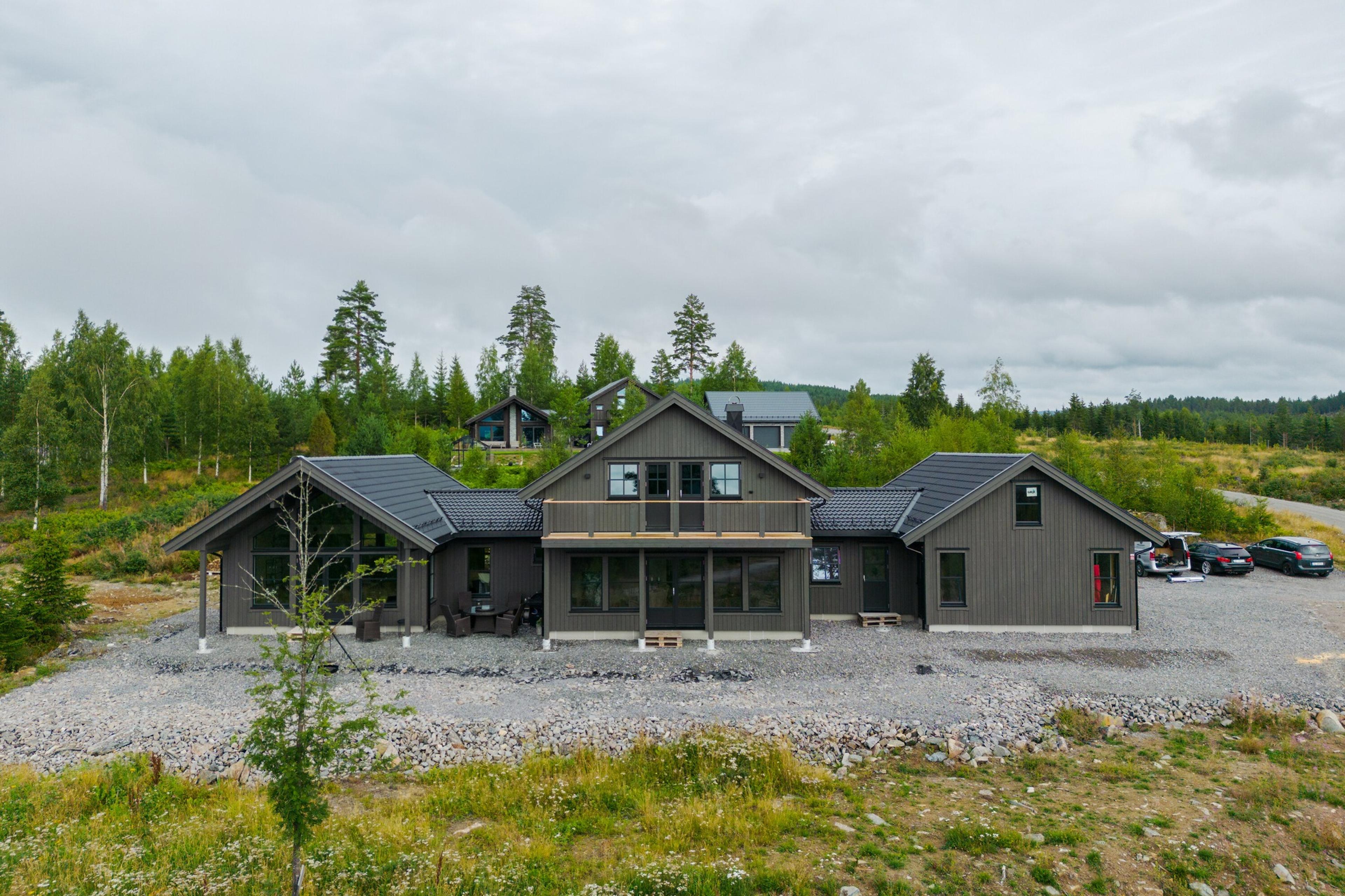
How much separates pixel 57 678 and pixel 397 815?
395 inches

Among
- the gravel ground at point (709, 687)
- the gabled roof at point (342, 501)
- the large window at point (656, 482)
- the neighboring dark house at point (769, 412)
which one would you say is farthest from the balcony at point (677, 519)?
the neighboring dark house at point (769, 412)

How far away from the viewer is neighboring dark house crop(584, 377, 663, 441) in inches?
1698

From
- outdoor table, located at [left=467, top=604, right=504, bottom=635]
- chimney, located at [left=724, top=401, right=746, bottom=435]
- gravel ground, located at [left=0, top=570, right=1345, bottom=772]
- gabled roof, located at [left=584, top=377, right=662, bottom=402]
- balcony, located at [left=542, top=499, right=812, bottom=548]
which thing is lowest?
gravel ground, located at [left=0, top=570, right=1345, bottom=772]

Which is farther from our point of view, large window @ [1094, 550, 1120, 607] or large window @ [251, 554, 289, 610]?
large window @ [1094, 550, 1120, 607]

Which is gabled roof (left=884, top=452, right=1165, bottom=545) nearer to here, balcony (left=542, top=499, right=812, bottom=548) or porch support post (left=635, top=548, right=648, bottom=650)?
balcony (left=542, top=499, right=812, bottom=548)

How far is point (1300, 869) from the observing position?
724 centimetres

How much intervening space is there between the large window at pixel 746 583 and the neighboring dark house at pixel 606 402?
25.6m

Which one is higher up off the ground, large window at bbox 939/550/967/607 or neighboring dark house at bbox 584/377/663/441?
neighboring dark house at bbox 584/377/663/441

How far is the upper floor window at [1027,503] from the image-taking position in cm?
1678

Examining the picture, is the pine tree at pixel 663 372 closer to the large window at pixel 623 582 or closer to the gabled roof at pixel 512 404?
the gabled roof at pixel 512 404

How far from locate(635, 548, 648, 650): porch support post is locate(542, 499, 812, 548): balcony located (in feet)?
2.34

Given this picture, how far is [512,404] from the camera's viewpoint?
50125mm

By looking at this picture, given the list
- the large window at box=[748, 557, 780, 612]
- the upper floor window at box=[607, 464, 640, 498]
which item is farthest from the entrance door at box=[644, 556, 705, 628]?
the upper floor window at box=[607, 464, 640, 498]

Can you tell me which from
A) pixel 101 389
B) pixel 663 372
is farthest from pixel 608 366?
pixel 101 389
